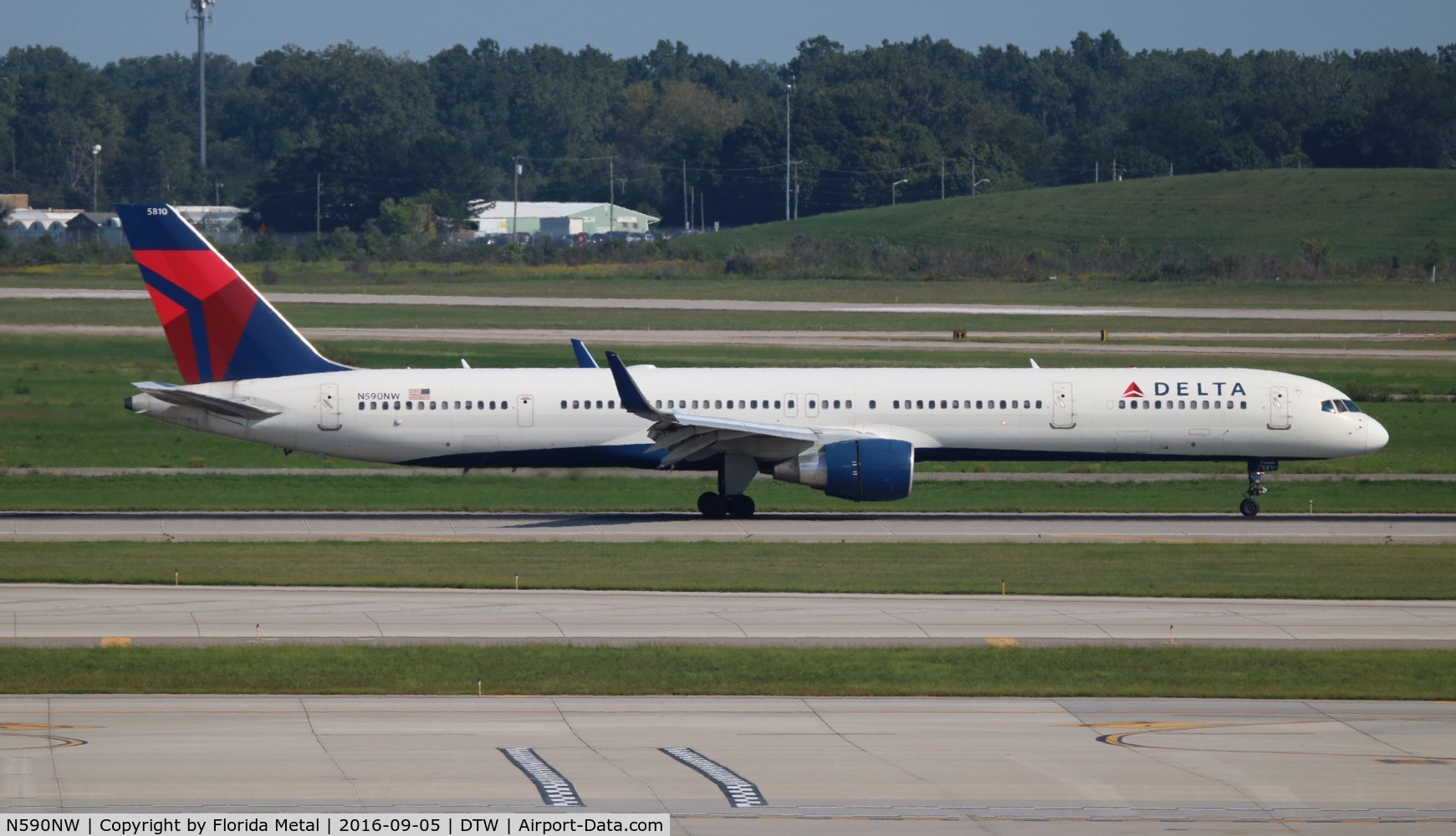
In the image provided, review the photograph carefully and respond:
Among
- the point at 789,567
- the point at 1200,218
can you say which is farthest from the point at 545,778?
the point at 1200,218

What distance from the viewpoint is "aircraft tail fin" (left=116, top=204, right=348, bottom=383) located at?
135 ft

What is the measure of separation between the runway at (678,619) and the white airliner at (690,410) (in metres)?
10.9

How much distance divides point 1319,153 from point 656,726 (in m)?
187

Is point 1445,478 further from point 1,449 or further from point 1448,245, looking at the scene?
point 1448,245

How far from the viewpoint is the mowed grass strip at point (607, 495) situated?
43406 millimetres

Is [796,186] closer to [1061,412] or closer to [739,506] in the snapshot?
[1061,412]

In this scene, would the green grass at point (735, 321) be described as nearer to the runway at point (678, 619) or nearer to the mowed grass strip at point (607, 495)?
the mowed grass strip at point (607, 495)

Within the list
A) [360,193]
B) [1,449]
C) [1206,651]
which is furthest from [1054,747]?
[360,193]

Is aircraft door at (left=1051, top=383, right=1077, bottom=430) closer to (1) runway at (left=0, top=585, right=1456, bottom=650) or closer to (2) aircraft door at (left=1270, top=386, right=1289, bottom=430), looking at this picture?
(2) aircraft door at (left=1270, top=386, right=1289, bottom=430)

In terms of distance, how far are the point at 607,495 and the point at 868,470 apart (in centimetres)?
826

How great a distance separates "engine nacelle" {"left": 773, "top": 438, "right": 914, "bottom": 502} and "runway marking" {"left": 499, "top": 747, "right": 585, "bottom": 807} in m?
21.0

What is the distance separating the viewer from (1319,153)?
193 m

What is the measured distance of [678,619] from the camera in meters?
28.4

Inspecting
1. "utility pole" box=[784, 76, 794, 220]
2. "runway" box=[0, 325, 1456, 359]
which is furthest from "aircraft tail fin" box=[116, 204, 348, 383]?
"utility pole" box=[784, 76, 794, 220]
